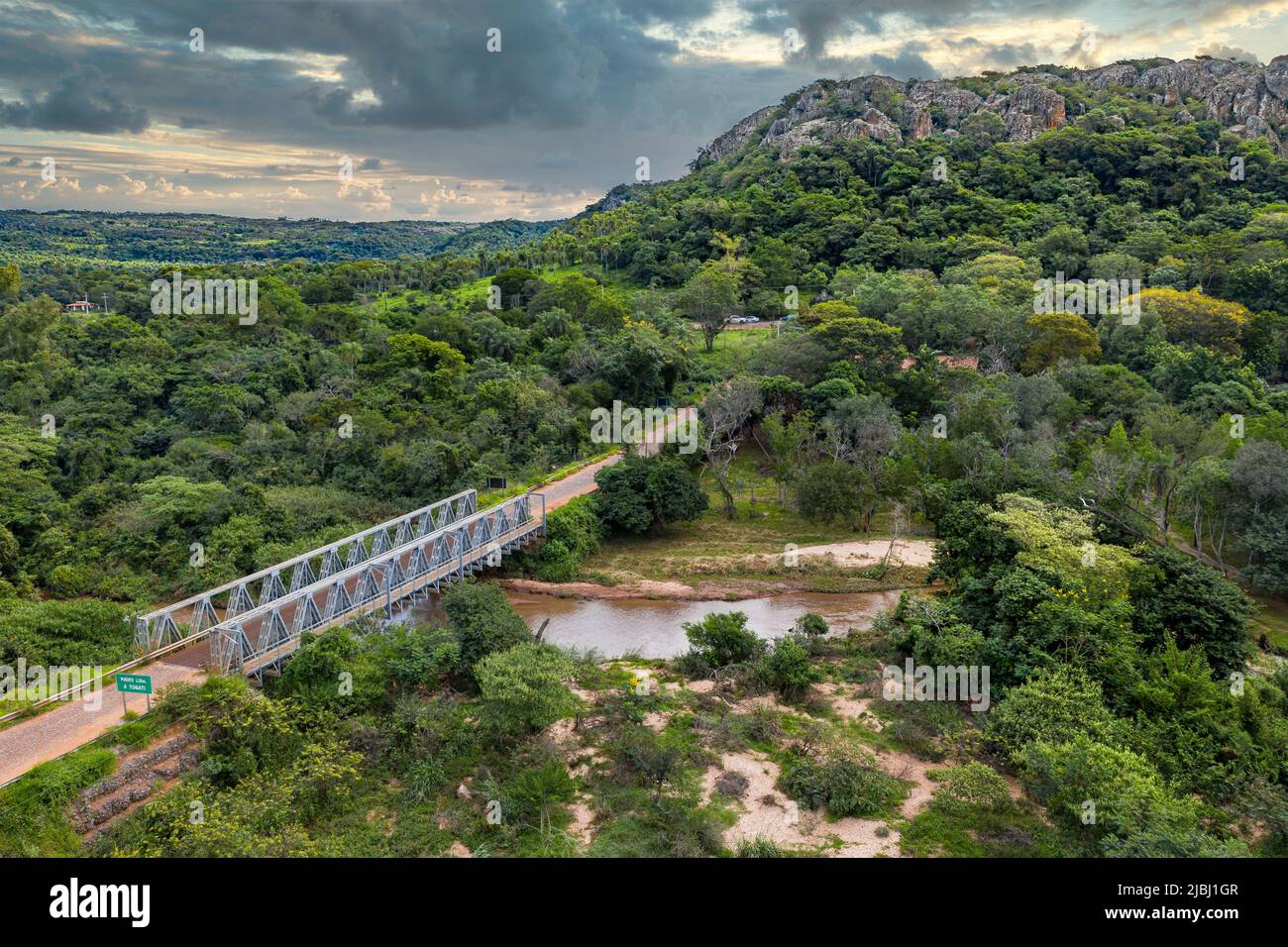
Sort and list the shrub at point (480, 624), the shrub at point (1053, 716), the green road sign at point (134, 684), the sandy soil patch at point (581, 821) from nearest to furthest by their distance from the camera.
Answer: the sandy soil patch at point (581, 821)
the green road sign at point (134, 684)
the shrub at point (1053, 716)
the shrub at point (480, 624)

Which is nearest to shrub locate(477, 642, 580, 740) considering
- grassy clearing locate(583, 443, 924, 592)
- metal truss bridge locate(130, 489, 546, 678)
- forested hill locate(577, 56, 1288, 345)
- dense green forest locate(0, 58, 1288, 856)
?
dense green forest locate(0, 58, 1288, 856)

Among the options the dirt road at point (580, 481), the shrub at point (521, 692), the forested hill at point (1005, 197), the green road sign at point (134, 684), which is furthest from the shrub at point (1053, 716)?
the forested hill at point (1005, 197)

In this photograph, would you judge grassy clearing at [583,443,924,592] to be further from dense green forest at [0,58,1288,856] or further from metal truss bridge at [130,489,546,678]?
metal truss bridge at [130,489,546,678]

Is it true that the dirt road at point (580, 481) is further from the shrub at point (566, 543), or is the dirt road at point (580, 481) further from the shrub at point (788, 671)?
the shrub at point (788, 671)

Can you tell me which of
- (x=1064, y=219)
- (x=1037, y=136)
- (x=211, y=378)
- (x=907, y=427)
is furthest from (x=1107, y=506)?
(x=1037, y=136)

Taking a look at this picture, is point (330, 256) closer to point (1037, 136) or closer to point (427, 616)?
point (1037, 136)
